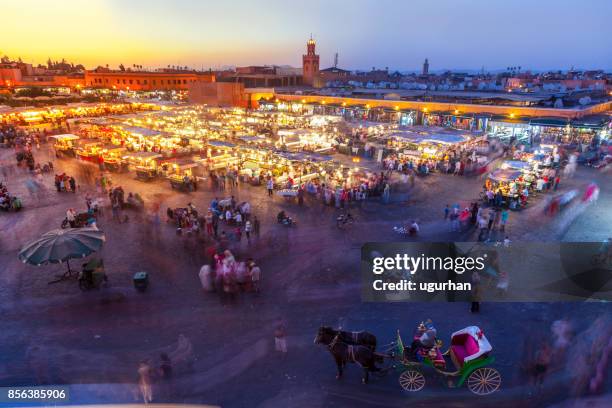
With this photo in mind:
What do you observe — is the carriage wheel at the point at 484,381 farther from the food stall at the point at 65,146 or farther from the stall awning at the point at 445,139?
the food stall at the point at 65,146

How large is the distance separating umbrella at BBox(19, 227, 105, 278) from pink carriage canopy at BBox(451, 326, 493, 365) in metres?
7.84

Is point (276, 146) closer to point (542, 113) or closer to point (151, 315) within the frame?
point (151, 315)

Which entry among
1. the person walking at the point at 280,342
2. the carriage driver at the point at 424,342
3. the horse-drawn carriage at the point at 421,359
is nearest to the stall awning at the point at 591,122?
the horse-drawn carriage at the point at 421,359

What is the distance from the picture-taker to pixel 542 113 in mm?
25625

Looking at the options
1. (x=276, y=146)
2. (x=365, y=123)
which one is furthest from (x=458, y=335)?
(x=365, y=123)

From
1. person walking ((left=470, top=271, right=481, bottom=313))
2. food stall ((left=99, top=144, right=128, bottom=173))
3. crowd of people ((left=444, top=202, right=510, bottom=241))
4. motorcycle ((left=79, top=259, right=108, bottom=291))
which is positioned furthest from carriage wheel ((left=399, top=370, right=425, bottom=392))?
food stall ((left=99, top=144, right=128, bottom=173))

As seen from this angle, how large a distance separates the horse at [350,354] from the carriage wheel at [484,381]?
1.47 meters

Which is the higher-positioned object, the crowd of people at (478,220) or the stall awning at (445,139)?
the stall awning at (445,139)

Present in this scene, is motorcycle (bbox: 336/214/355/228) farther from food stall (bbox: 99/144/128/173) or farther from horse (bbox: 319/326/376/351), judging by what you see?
food stall (bbox: 99/144/128/173)

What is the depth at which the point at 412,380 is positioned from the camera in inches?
235

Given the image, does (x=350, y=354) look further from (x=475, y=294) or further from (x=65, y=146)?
(x=65, y=146)

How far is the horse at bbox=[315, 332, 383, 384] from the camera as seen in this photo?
5.80 metres

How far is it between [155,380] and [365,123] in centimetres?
2417

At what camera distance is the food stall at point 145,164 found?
18.3 meters
